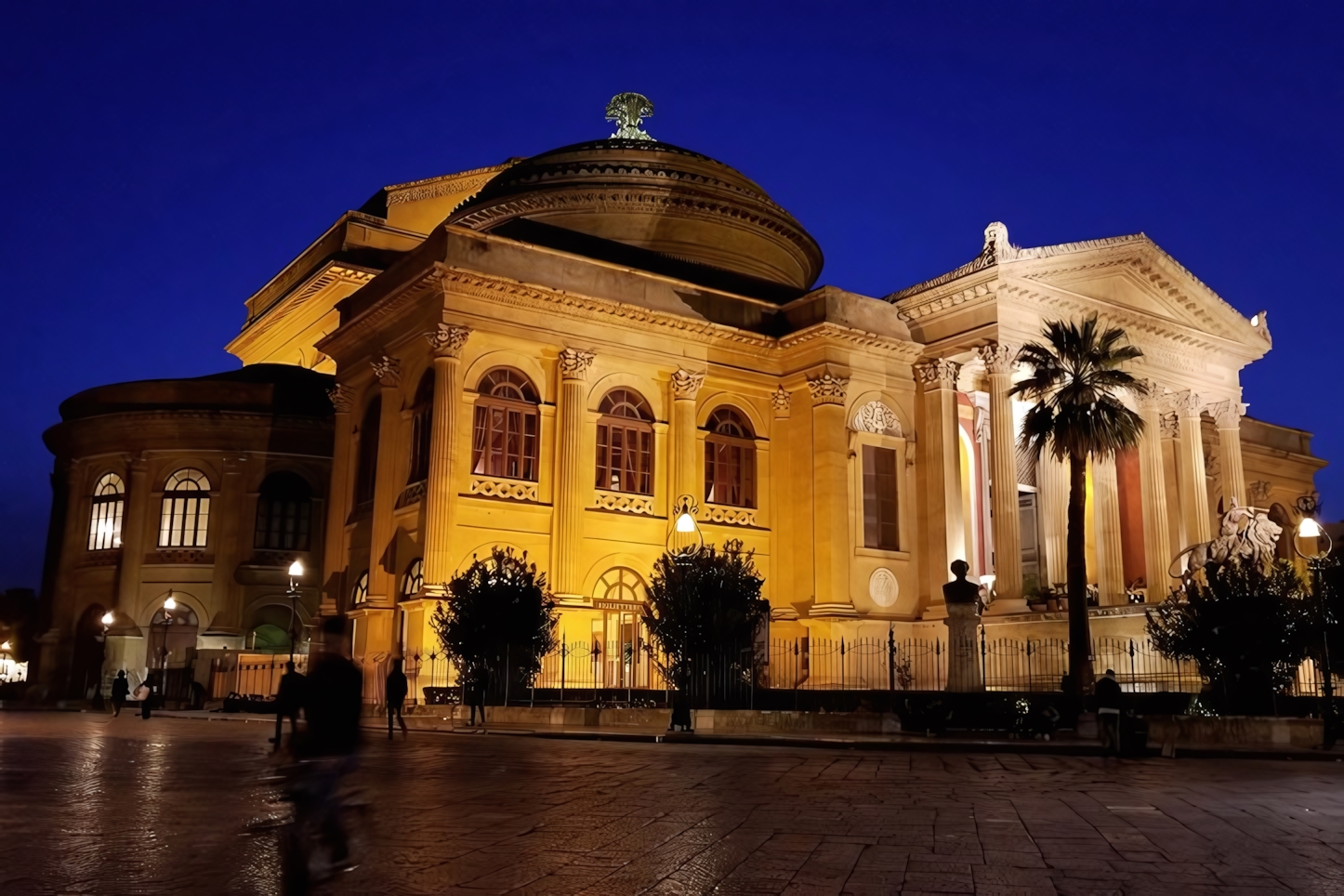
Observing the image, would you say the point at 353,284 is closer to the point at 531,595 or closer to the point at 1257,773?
the point at 531,595

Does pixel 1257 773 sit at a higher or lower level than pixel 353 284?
lower

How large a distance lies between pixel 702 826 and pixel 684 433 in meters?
25.8

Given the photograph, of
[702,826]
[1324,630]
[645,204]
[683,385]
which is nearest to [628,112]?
[645,204]

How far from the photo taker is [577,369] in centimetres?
3269

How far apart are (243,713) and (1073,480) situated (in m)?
21.7

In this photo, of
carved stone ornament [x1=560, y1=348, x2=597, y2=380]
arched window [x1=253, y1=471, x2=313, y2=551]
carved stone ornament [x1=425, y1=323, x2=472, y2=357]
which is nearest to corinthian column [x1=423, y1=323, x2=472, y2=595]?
carved stone ornament [x1=425, y1=323, x2=472, y2=357]

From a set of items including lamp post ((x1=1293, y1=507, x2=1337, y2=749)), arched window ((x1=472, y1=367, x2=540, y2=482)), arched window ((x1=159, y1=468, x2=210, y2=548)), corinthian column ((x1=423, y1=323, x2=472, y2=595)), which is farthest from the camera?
arched window ((x1=159, y1=468, x2=210, y2=548))

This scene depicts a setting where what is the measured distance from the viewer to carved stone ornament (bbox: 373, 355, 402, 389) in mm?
33656

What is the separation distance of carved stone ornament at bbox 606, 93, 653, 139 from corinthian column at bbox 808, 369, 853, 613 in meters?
18.1

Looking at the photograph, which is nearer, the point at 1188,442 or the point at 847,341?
the point at 847,341

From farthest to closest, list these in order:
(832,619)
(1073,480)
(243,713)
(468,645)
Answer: (832,619), (243,713), (1073,480), (468,645)

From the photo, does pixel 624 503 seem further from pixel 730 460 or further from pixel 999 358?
pixel 999 358

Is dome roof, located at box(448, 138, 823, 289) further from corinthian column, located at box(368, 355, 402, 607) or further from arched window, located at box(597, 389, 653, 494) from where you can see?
arched window, located at box(597, 389, 653, 494)

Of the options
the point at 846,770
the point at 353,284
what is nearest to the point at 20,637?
the point at 353,284
